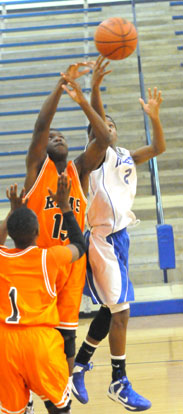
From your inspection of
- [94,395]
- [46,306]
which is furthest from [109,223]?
[94,395]

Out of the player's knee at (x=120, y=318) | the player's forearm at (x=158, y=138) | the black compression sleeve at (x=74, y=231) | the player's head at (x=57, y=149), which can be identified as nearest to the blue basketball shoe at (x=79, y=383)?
the player's knee at (x=120, y=318)

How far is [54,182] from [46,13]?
7760 millimetres

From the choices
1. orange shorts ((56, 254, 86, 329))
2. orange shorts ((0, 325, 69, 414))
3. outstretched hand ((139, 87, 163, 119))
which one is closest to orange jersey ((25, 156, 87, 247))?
orange shorts ((56, 254, 86, 329))

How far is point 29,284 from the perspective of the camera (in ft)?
8.54

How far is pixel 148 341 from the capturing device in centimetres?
494

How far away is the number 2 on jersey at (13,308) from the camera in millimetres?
2543

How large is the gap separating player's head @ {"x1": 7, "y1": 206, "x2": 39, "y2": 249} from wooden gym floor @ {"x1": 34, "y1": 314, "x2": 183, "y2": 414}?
4.39ft

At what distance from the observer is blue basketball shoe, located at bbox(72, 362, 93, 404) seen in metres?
3.39

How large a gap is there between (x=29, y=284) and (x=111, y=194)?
39.5 inches

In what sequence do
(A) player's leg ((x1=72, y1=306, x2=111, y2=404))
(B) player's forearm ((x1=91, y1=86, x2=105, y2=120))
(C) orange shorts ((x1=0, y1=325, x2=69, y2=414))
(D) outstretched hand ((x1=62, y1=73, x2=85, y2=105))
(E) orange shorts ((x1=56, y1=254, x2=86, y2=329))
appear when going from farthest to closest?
(A) player's leg ((x1=72, y1=306, x2=111, y2=404)) → (B) player's forearm ((x1=91, y1=86, x2=105, y2=120)) → (E) orange shorts ((x1=56, y1=254, x2=86, y2=329)) → (D) outstretched hand ((x1=62, y1=73, x2=85, y2=105)) → (C) orange shorts ((x1=0, y1=325, x2=69, y2=414))

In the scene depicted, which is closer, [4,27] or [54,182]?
[54,182]

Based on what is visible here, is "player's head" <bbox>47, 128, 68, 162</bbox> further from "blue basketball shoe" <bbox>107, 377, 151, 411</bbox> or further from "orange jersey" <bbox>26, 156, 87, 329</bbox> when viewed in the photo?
"blue basketball shoe" <bbox>107, 377, 151, 411</bbox>

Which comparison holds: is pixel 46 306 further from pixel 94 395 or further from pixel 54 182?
pixel 94 395

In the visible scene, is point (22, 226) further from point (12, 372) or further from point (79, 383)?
point (79, 383)
